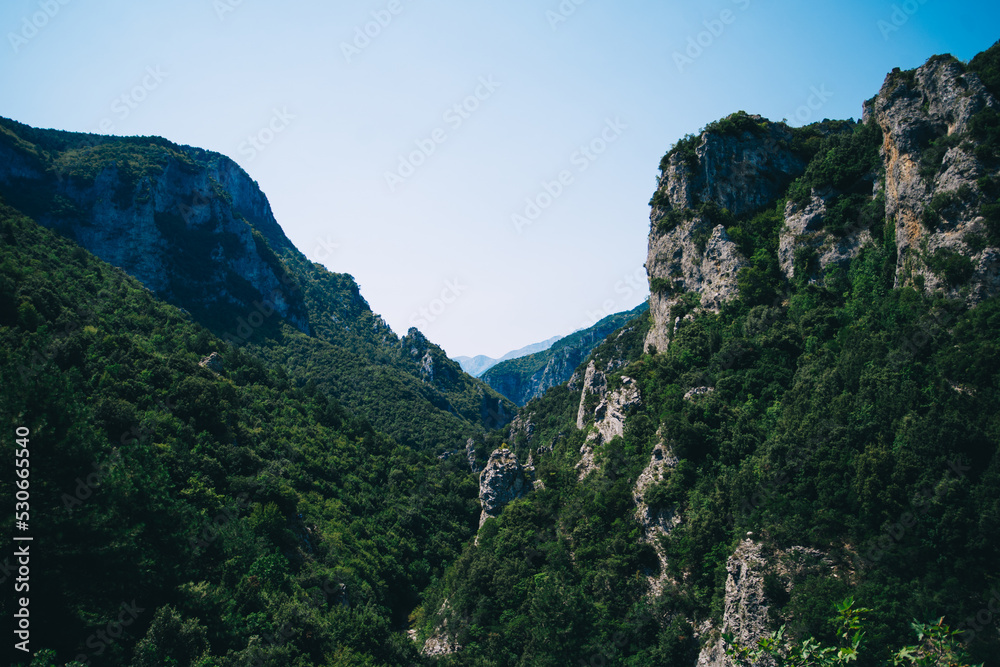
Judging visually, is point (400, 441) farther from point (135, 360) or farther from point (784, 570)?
point (784, 570)

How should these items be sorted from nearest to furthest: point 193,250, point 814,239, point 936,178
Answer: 1. point 936,178
2. point 814,239
3. point 193,250

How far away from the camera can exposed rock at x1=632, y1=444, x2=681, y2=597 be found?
124ft

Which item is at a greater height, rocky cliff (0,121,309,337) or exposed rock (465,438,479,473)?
rocky cliff (0,121,309,337)

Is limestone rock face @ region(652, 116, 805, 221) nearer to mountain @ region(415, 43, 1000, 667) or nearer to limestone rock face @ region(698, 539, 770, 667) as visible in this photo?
mountain @ region(415, 43, 1000, 667)

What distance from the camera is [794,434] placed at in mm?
32781

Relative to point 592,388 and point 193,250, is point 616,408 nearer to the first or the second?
point 592,388

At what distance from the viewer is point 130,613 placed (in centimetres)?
2544

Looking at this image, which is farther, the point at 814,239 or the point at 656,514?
the point at 814,239

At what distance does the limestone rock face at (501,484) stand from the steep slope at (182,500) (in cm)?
820

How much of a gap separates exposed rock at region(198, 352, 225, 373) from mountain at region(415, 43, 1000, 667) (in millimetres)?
39101

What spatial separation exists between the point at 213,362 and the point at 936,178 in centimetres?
7458

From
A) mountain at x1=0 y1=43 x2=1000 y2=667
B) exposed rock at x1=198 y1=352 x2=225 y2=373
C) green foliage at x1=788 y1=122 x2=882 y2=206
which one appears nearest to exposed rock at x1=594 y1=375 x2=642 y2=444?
mountain at x1=0 y1=43 x2=1000 y2=667

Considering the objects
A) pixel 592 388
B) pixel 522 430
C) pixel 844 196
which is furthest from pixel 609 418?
pixel 522 430

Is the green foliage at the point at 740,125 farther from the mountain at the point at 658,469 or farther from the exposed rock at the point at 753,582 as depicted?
the exposed rock at the point at 753,582
